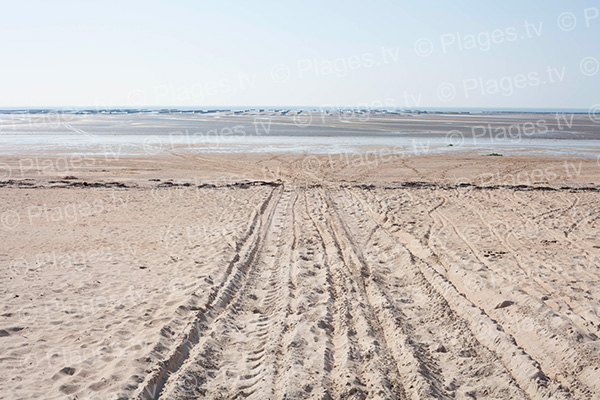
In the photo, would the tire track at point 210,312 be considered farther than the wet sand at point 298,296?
No

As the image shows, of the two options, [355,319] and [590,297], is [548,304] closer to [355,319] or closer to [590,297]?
[590,297]

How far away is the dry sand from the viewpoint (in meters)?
4.62

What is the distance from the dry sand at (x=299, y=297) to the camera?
4621 millimetres

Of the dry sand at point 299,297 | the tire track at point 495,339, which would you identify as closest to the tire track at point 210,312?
the dry sand at point 299,297

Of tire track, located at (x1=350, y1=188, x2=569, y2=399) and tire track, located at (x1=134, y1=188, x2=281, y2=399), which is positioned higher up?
tire track, located at (x1=134, y1=188, x2=281, y2=399)

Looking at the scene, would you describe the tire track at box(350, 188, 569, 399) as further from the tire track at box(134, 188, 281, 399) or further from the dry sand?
the tire track at box(134, 188, 281, 399)

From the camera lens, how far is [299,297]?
21.9 ft

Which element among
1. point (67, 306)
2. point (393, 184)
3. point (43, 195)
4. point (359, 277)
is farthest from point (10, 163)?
point (359, 277)

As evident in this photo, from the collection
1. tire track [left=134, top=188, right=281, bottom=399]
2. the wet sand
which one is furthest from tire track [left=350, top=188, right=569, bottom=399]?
tire track [left=134, top=188, right=281, bottom=399]

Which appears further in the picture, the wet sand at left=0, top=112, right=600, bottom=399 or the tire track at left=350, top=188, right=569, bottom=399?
the wet sand at left=0, top=112, right=600, bottom=399

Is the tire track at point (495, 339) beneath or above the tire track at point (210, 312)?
beneath

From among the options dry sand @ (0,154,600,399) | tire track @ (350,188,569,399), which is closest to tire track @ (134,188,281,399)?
dry sand @ (0,154,600,399)

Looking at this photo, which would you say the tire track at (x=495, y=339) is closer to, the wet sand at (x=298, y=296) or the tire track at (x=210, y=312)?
the wet sand at (x=298, y=296)

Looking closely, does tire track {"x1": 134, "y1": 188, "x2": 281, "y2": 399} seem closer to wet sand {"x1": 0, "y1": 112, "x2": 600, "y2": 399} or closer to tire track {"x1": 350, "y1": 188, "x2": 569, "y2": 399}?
wet sand {"x1": 0, "y1": 112, "x2": 600, "y2": 399}
